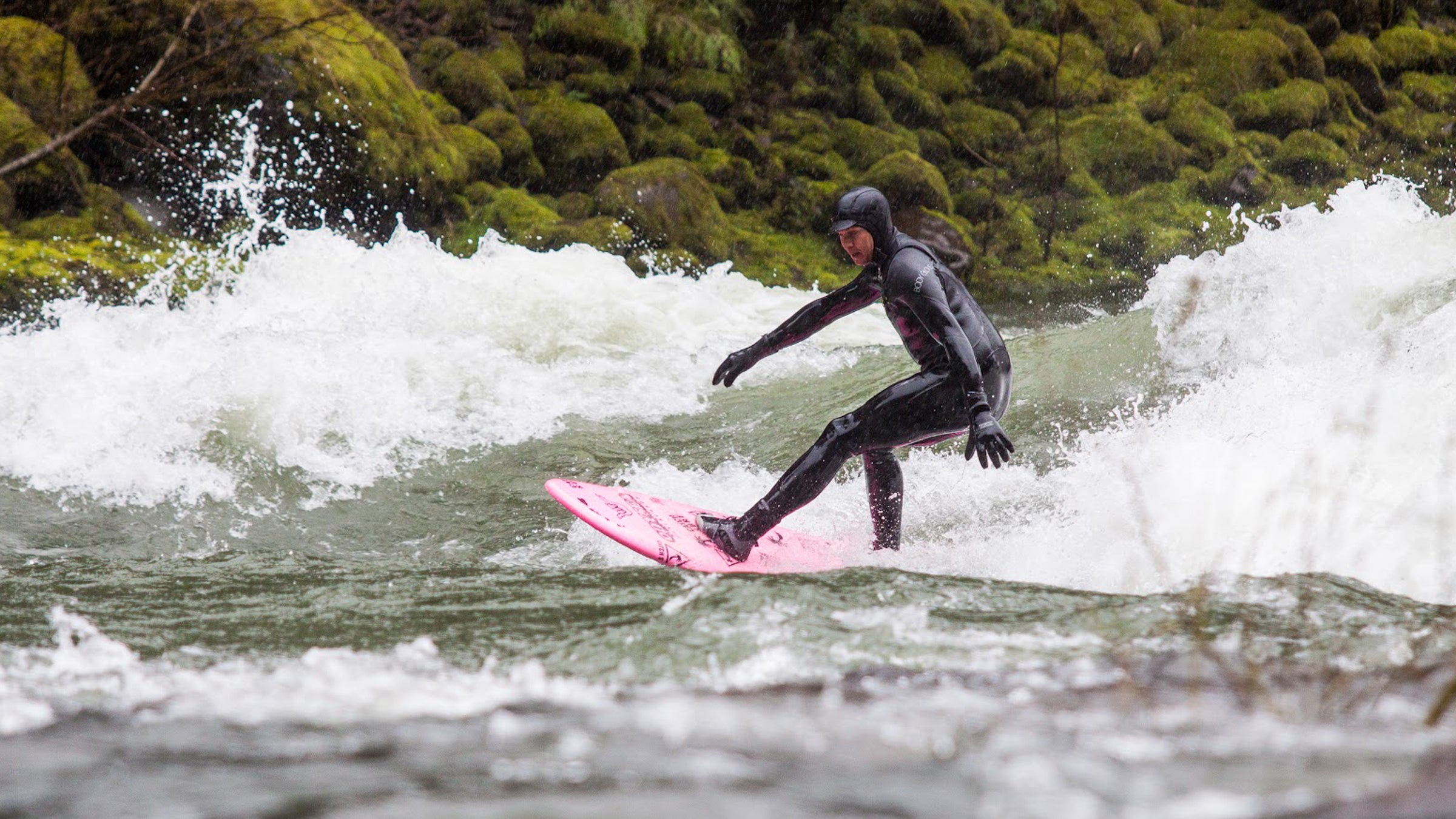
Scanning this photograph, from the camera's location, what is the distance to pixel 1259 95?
678 inches

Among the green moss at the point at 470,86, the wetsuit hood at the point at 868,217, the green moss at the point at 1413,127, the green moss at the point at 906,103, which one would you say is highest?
the green moss at the point at 1413,127

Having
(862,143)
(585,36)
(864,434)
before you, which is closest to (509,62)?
(585,36)

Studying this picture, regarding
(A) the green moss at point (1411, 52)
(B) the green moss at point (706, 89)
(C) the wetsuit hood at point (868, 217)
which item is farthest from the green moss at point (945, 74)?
(C) the wetsuit hood at point (868, 217)

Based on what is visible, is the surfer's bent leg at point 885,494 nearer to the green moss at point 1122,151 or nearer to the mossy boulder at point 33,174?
the mossy boulder at point 33,174

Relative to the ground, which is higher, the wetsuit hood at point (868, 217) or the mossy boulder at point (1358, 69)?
the mossy boulder at point (1358, 69)

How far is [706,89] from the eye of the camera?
15.5 m

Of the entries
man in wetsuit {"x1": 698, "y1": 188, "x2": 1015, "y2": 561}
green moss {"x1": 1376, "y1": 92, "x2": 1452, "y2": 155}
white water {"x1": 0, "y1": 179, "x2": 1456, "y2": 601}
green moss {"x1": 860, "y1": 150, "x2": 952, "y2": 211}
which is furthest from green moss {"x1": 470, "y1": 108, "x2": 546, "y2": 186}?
green moss {"x1": 1376, "y1": 92, "x2": 1452, "y2": 155}

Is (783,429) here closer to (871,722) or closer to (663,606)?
(663,606)

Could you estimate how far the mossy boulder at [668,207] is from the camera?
41.6 ft

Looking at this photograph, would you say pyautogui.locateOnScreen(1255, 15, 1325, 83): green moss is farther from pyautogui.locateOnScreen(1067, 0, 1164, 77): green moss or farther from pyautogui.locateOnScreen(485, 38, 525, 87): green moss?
pyautogui.locateOnScreen(485, 38, 525, 87): green moss

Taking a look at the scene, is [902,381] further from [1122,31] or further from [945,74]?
[1122,31]

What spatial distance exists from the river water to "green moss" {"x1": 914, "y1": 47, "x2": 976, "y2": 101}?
24.4 feet

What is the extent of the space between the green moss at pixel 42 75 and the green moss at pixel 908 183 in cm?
859

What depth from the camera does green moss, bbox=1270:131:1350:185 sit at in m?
16.4
